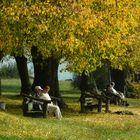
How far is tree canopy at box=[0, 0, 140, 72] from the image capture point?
2114cm

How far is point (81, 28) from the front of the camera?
22094 mm

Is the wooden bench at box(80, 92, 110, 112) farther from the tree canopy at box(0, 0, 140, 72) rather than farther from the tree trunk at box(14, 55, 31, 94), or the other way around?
the tree trunk at box(14, 55, 31, 94)

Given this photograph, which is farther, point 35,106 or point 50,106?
point 35,106

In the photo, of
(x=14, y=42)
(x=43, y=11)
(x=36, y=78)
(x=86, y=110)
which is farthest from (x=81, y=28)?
(x=36, y=78)

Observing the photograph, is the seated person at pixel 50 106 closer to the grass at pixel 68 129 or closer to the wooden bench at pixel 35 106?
the grass at pixel 68 129

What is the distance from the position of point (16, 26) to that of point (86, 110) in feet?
34.0

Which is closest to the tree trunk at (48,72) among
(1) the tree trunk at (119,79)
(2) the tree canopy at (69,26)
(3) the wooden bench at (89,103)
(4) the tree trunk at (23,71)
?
(3) the wooden bench at (89,103)

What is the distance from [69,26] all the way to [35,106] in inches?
220

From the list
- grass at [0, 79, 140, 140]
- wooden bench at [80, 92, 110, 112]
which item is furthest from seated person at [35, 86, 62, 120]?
wooden bench at [80, 92, 110, 112]

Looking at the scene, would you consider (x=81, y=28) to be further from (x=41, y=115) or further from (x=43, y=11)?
(x=41, y=115)

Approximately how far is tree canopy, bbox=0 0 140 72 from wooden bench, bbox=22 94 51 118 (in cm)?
212

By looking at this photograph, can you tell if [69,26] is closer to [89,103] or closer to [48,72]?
[48,72]

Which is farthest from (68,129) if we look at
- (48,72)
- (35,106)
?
(48,72)

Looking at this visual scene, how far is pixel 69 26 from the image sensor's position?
71.2 feet
